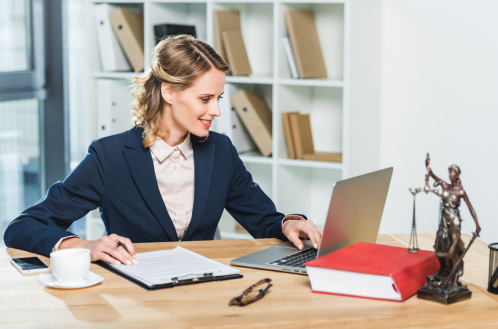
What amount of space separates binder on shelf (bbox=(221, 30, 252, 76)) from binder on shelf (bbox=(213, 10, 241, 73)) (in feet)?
0.07

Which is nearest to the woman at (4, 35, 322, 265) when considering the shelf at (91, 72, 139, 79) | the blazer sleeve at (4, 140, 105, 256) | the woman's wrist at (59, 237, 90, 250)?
the blazer sleeve at (4, 140, 105, 256)

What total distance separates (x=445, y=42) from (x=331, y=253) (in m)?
1.81

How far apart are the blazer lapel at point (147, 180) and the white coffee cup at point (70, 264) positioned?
548 millimetres

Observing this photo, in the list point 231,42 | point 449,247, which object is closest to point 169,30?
point 231,42

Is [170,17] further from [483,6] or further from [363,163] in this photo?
[483,6]

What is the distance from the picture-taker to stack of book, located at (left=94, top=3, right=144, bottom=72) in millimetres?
3012

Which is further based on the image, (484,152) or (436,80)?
(436,80)

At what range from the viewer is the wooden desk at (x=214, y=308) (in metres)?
0.99

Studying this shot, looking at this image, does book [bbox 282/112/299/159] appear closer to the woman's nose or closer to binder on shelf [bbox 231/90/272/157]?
binder on shelf [bbox 231/90/272/157]

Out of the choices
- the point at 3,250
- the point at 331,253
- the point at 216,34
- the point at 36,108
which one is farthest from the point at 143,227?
the point at 36,108

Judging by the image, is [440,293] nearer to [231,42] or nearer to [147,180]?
[147,180]

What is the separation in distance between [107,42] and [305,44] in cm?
111

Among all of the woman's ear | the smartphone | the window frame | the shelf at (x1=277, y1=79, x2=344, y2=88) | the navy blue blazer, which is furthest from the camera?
the window frame

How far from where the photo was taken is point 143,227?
173 centimetres
